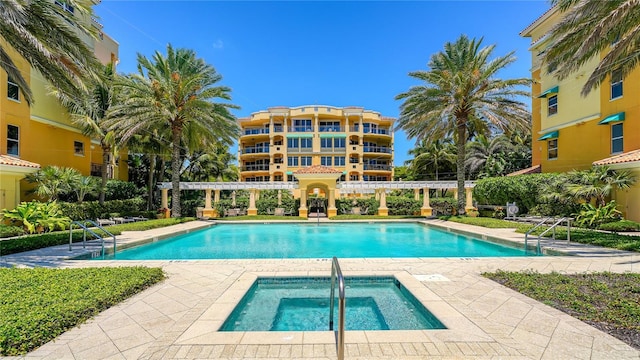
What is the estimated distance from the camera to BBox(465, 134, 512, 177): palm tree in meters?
31.0

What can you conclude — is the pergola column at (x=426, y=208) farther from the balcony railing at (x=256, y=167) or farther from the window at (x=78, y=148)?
the balcony railing at (x=256, y=167)

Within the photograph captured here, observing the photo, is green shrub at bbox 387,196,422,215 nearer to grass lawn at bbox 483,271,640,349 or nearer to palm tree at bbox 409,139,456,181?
palm tree at bbox 409,139,456,181

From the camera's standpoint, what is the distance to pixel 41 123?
18.7 m

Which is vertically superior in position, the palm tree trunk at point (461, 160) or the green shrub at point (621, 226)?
the palm tree trunk at point (461, 160)

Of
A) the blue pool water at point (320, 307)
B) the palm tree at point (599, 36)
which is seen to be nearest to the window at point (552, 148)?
the palm tree at point (599, 36)

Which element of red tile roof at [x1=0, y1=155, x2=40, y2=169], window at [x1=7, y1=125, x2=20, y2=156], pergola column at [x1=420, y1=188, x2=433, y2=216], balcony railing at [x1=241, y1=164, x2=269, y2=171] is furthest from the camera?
balcony railing at [x1=241, y1=164, x2=269, y2=171]

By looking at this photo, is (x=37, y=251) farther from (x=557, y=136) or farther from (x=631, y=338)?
(x=557, y=136)

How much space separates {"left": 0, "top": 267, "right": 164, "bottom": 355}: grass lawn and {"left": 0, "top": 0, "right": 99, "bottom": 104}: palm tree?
246 inches

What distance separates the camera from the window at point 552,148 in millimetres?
21505

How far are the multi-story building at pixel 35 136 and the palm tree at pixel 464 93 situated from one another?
19.8 m

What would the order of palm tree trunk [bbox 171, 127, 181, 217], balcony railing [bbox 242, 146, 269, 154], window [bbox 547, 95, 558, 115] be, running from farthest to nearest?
balcony railing [bbox 242, 146, 269, 154] < window [bbox 547, 95, 558, 115] < palm tree trunk [bbox 171, 127, 181, 217]

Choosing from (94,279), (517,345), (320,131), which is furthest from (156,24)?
(320,131)

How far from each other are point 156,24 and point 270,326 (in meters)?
14.5

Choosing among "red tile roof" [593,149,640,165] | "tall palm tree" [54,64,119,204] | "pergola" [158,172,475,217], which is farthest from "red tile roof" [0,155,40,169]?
"red tile roof" [593,149,640,165]
